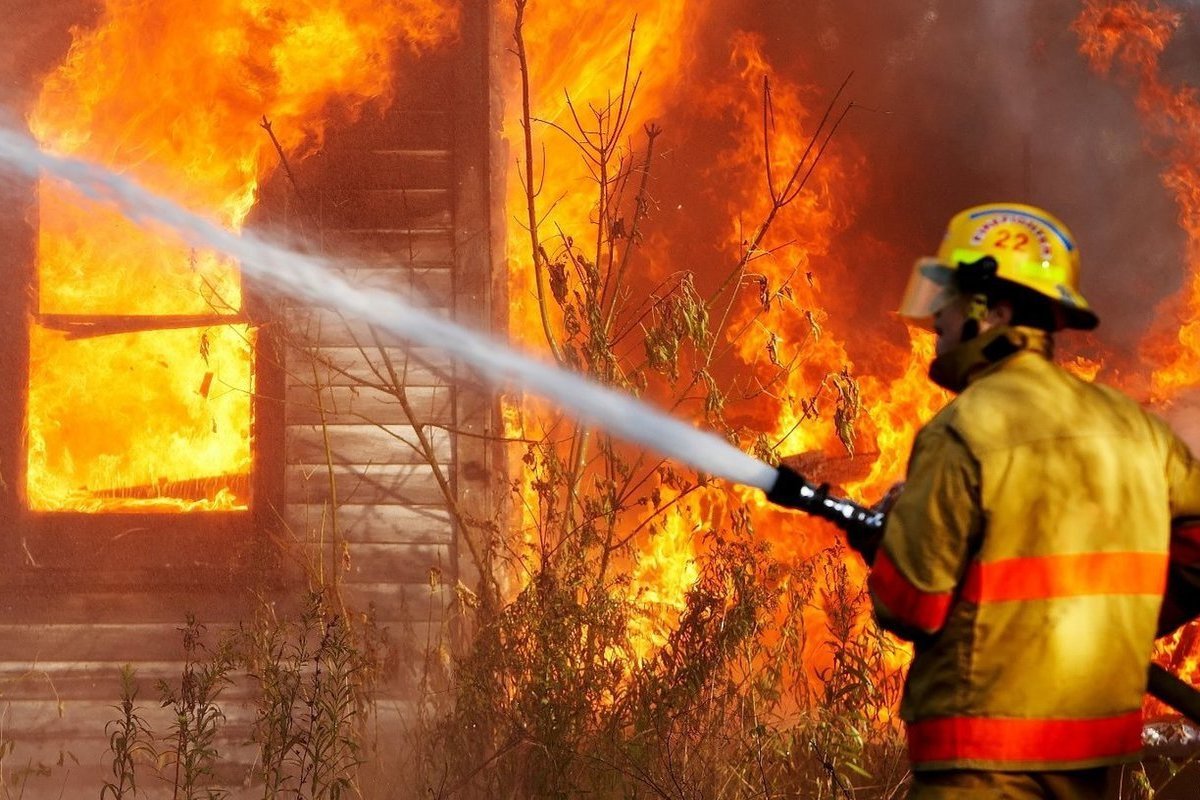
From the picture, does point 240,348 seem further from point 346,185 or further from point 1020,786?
point 1020,786

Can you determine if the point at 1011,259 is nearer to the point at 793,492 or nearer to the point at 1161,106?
the point at 793,492

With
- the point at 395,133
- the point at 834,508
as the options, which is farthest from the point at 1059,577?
the point at 395,133

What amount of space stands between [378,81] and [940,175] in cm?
368

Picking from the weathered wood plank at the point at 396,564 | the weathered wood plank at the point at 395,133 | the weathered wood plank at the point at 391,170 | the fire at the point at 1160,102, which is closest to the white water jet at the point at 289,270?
the weathered wood plank at the point at 391,170

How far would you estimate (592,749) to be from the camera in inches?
204

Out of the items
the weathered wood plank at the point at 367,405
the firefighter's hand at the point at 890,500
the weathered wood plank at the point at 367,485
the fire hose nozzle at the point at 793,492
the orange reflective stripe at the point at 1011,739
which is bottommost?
the orange reflective stripe at the point at 1011,739

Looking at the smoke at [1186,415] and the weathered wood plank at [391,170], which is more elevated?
Result: the weathered wood plank at [391,170]

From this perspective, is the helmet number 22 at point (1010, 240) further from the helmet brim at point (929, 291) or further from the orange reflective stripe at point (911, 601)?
the orange reflective stripe at point (911, 601)

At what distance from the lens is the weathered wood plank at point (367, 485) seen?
708 cm

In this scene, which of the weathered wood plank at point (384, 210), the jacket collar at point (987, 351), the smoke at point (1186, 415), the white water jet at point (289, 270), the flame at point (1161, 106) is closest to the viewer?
the jacket collar at point (987, 351)

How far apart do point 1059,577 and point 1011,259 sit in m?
0.71

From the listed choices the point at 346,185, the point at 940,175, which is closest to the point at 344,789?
the point at 346,185

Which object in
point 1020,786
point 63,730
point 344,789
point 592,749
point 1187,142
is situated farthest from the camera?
point 1187,142

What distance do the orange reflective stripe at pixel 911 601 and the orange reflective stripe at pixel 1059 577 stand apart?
0.20ft
